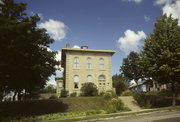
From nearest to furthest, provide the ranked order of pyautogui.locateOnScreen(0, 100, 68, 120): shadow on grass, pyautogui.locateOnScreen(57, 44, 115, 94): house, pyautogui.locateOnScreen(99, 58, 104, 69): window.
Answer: pyautogui.locateOnScreen(0, 100, 68, 120): shadow on grass < pyautogui.locateOnScreen(57, 44, 115, 94): house < pyautogui.locateOnScreen(99, 58, 104, 69): window

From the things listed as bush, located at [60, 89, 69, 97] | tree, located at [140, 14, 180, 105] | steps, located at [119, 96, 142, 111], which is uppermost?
tree, located at [140, 14, 180, 105]

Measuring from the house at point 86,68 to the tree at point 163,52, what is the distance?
42.0 ft

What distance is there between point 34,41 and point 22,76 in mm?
3317

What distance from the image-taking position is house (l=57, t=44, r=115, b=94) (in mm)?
27531

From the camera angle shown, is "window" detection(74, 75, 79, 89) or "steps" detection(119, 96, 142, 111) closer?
A: "steps" detection(119, 96, 142, 111)

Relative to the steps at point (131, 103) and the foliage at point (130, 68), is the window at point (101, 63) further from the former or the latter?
the foliage at point (130, 68)

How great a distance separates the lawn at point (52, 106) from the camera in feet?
52.4

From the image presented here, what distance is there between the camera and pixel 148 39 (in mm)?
17000

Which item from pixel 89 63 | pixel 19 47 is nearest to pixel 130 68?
pixel 89 63

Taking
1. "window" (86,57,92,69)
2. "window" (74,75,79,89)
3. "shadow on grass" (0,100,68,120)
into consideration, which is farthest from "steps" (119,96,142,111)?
"window" (86,57,92,69)

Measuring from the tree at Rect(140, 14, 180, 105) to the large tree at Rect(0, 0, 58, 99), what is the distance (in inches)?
438

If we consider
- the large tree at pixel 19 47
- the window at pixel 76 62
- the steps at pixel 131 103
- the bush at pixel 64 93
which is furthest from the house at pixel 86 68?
the large tree at pixel 19 47

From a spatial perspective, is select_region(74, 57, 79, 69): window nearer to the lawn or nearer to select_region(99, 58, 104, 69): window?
select_region(99, 58, 104, 69): window

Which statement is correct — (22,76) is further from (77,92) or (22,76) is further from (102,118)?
(77,92)
